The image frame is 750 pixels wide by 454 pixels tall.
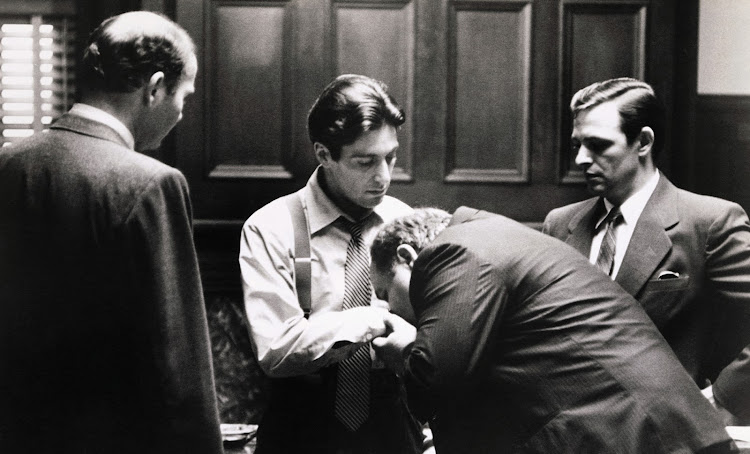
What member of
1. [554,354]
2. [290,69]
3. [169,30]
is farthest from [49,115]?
[554,354]

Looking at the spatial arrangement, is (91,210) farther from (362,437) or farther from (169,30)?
(362,437)

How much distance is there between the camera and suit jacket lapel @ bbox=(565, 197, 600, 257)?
9.03 feet

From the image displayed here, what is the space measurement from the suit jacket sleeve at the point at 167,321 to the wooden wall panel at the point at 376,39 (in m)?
2.11

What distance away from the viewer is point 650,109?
9.07 feet

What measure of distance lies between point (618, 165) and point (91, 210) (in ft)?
5.47

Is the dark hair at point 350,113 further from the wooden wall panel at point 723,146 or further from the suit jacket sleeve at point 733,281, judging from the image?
the wooden wall panel at point 723,146

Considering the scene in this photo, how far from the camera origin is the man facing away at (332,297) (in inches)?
89.5

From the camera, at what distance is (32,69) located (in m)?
3.91

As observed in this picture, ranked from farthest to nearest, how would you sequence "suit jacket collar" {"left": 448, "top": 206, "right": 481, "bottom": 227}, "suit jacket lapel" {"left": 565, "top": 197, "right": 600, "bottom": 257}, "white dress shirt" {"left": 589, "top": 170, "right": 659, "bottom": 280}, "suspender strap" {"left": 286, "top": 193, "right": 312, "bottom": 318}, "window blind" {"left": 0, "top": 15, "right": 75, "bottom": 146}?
"window blind" {"left": 0, "top": 15, "right": 75, "bottom": 146} → "suit jacket lapel" {"left": 565, "top": 197, "right": 600, "bottom": 257} → "white dress shirt" {"left": 589, "top": 170, "right": 659, "bottom": 280} → "suspender strap" {"left": 286, "top": 193, "right": 312, "bottom": 318} → "suit jacket collar" {"left": 448, "top": 206, "right": 481, "bottom": 227}

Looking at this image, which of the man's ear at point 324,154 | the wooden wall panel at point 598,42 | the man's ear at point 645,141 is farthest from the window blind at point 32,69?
the man's ear at point 645,141

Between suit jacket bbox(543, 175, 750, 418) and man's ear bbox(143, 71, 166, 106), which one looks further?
suit jacket bbox(543, 175, 750, 418)

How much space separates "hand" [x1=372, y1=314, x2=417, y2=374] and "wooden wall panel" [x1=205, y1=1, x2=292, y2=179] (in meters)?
1.57

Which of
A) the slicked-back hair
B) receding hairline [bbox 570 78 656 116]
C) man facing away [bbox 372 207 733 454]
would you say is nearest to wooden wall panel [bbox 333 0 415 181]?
receding hairline [bbox 570 78 656 116]

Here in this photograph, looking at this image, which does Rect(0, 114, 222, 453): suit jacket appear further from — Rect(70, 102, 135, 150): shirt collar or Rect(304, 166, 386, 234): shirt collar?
Rect(304, 166, 386, 234): shirt collar
